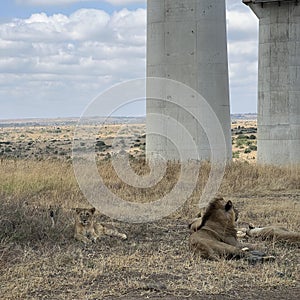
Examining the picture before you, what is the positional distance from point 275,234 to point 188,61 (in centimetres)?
1254

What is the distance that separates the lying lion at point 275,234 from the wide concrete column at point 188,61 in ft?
37.7

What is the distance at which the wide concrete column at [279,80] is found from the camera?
26328 mm

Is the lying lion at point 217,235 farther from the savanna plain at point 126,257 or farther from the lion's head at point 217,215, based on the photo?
the savanna plain at point 126,257

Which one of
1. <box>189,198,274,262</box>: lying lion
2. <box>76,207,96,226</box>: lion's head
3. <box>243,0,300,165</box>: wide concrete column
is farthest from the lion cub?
<box>243,0,300,165</box>: wide concrete column

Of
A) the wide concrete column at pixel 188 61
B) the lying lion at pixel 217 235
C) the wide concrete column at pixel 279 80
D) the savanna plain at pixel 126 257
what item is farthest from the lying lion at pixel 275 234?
the wide concrete column at pixel 279 80

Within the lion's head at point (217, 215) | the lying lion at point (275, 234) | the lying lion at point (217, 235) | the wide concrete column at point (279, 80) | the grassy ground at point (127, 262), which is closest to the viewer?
the grassy ground at point (127, 262)

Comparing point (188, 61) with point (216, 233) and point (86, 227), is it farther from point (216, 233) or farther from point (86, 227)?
point (216, 233)

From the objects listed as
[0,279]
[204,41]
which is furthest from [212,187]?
[0,279]

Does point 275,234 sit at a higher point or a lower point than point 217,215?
lower

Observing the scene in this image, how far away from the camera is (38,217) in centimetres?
1116

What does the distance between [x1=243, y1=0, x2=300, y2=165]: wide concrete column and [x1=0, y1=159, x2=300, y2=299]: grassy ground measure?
1101cm

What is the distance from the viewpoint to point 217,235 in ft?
32.2

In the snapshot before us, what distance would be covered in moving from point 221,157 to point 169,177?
4.05 metres

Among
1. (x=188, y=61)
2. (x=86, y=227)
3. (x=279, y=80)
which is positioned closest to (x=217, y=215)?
(x=86, y=227)
